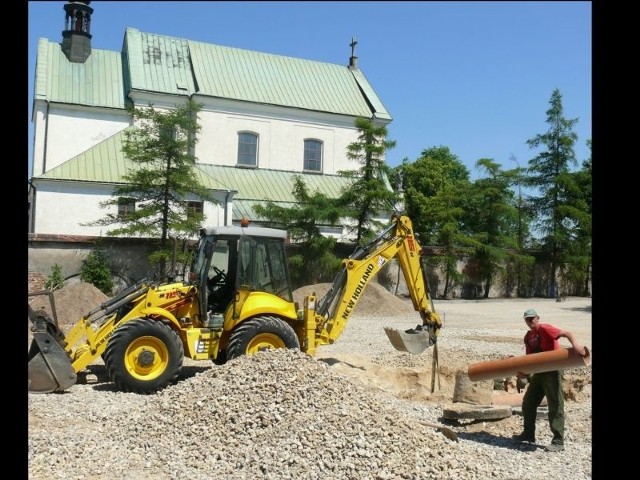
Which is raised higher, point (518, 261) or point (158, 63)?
point (158, 63)

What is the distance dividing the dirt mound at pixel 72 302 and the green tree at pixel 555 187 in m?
27.2

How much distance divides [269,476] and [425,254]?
2775cm

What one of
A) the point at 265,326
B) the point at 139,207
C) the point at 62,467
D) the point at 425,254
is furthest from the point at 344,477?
the point at 425,254

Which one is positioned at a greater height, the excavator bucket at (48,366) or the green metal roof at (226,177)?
the green metal roof at (226,177)

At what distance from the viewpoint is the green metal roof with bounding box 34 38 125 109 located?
31.7 m

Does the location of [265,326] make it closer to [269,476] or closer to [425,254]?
[269,476]

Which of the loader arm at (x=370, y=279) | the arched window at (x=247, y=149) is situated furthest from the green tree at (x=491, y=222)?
the loader arm at (x=370, y=279)

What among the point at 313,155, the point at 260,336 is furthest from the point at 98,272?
the point at 313,155

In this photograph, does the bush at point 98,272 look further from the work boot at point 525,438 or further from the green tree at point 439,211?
the work boot at point 525,438

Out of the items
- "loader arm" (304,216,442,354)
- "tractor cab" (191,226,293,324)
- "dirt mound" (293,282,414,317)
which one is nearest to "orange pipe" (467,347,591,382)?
"loader arm" (304,216,442,354)

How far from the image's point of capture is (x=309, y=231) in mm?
27984

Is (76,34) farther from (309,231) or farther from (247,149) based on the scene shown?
(309,231)

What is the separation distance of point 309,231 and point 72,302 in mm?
11645

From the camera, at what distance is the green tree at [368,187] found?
91.9 feet
